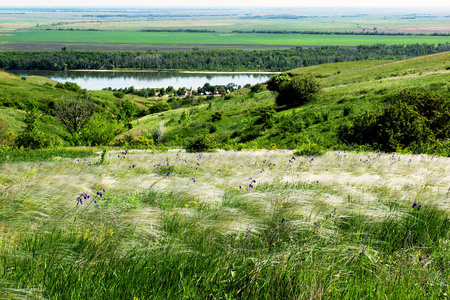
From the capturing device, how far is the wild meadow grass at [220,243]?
287 centimetres

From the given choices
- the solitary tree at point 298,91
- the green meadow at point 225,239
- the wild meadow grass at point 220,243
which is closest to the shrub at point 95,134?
the solitary tree at point 298,91

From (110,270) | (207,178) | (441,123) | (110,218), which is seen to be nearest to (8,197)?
(110,218)

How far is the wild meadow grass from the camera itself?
9.40 ft

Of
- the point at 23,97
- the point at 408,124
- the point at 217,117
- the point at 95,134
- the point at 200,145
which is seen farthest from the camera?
the point at 23,97

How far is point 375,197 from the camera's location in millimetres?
4945

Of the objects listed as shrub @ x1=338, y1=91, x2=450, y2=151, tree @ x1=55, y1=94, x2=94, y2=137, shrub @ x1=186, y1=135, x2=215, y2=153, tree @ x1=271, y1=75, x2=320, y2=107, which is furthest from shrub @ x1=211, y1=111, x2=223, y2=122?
shrub @ x1=338, y1=91, x2=450, y2=151

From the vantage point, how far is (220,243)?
12.0 ft

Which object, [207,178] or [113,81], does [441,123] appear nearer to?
[207,178]

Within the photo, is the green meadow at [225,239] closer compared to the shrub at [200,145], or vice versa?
the green meadow at [225,239]

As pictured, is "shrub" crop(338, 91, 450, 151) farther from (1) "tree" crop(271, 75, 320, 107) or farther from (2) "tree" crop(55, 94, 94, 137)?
(2) "tree" crop(55, 94, 94, 137)

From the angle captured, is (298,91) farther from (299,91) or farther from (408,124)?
(408,124)

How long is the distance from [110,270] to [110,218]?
1.13 m

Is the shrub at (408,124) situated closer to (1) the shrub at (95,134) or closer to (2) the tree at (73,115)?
(1) the shrub at (95,134)

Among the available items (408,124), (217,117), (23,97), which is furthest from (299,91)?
(23,97)
